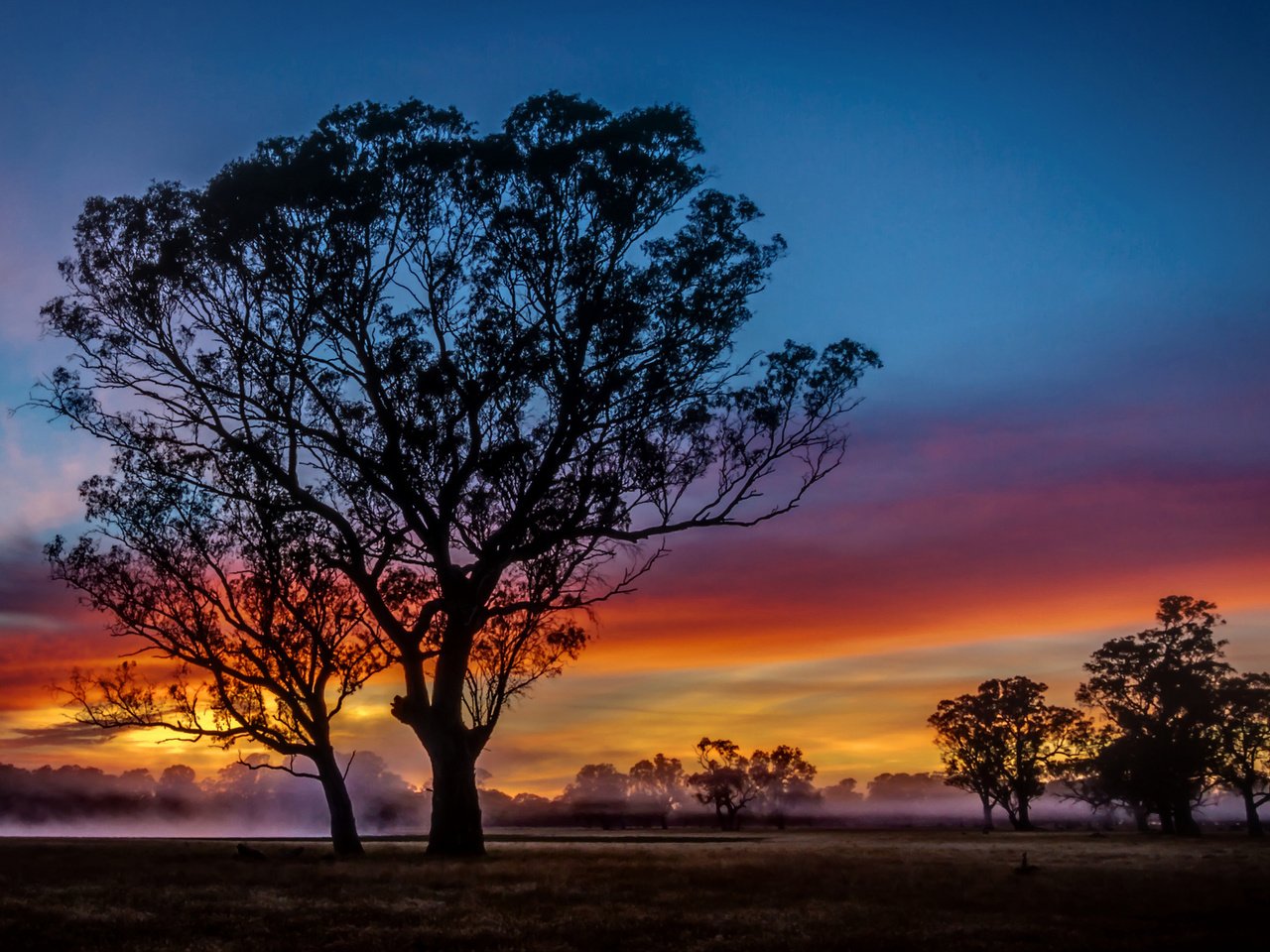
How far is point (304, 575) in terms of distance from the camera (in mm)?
37531

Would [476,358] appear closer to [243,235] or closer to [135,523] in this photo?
[243,235]

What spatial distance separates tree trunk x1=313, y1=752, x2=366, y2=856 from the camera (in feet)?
121

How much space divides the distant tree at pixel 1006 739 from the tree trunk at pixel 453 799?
235 feet

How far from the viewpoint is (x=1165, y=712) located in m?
73.7

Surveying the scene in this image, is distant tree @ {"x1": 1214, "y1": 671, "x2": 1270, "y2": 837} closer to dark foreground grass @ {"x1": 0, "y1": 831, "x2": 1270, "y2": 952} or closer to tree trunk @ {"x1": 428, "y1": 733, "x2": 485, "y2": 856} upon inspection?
dark foreground grass @ {"x1": 0, "y1": 831, "x2": 1270, "y2": 952}

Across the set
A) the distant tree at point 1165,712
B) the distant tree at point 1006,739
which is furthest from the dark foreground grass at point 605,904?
the distant tree at point 1006,739

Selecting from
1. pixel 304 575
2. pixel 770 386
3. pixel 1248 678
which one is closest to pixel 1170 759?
pixel 1248 678

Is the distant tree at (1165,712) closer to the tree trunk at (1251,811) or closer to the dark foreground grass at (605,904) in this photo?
the tree trunk at (1251,811)

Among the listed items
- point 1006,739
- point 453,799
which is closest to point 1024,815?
point 1006,739

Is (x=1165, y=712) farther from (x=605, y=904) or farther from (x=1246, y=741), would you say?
(x=605, y=904)

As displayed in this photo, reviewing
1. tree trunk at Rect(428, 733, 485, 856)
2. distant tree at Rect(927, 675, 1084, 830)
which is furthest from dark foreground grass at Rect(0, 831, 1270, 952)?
distant tree at Rect(927, 675, 1084, 830)

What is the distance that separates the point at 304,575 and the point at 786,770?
93.3 m

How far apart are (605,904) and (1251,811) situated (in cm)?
7244

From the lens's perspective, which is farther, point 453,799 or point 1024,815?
point 1024,815
